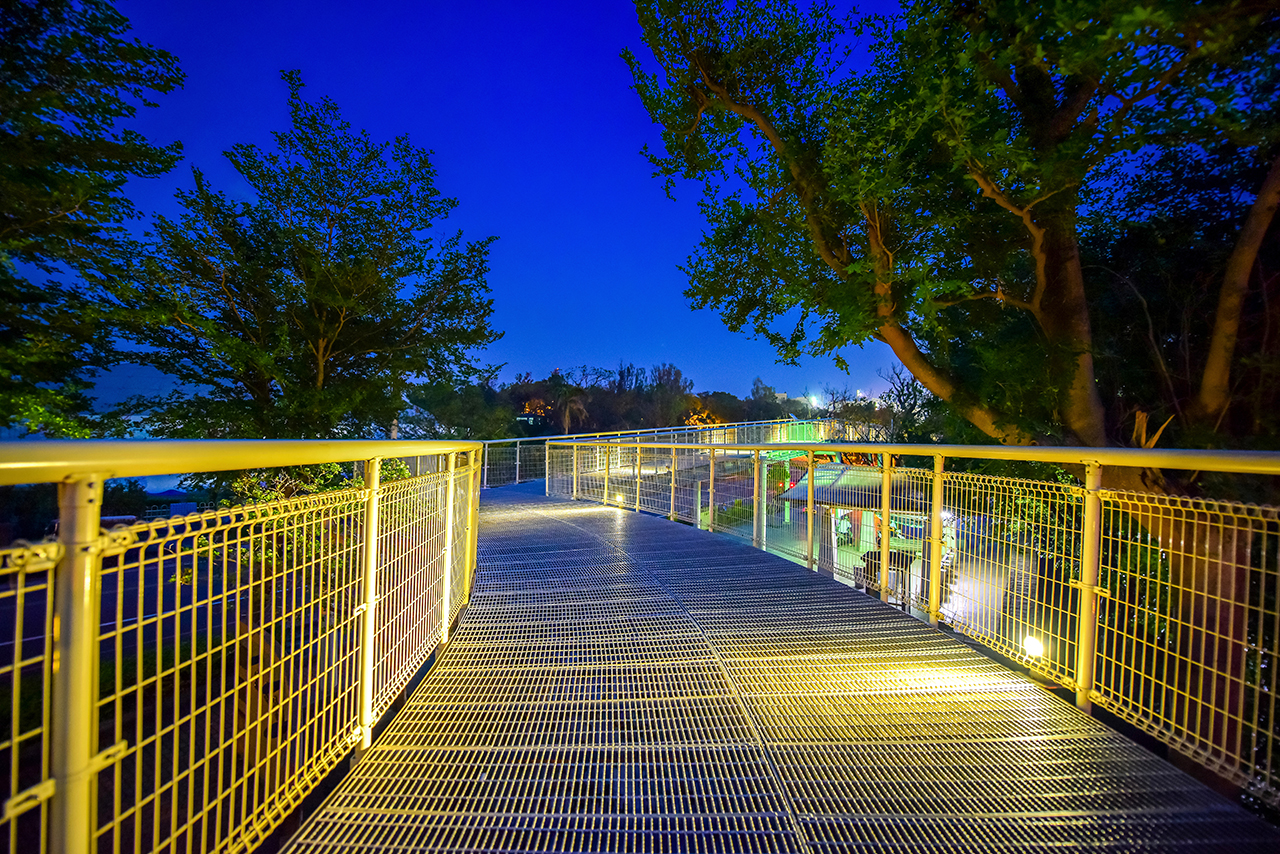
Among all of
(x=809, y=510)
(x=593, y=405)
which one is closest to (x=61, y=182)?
(x=809, y=510)

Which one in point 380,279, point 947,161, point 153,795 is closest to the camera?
point 153,795

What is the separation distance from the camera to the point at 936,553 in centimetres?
382

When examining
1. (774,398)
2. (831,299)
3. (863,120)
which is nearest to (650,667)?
(831,299)

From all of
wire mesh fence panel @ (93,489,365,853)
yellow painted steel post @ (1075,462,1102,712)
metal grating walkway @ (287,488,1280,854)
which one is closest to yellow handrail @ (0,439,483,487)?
wire mesh fence panel @ (93,489,365,853)

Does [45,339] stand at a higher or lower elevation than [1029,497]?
higher

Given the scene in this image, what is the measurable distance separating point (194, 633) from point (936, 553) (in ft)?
13.3

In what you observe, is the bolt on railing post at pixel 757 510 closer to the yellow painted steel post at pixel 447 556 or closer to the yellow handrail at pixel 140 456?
the yellow painted steel post at pixel 447 556

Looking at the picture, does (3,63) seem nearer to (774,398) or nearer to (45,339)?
(45,339)

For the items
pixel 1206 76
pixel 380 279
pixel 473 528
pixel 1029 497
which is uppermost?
pixel 1206 76

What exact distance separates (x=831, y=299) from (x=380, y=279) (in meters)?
10.0

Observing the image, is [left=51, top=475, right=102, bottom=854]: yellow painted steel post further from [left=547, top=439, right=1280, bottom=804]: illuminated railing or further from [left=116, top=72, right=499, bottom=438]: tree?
[left=116, top=72, right=499, bottom=438]: tree

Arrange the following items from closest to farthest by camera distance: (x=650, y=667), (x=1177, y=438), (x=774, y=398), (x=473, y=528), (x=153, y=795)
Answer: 1. (x=153, y=795)
2. (x=650, y=667)
3. (x=473, y=528)
4. (x=1177, y=438)
5. (x=774, y=398)

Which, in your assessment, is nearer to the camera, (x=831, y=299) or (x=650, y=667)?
(x=650, y=667)

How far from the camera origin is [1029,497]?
3215mm
